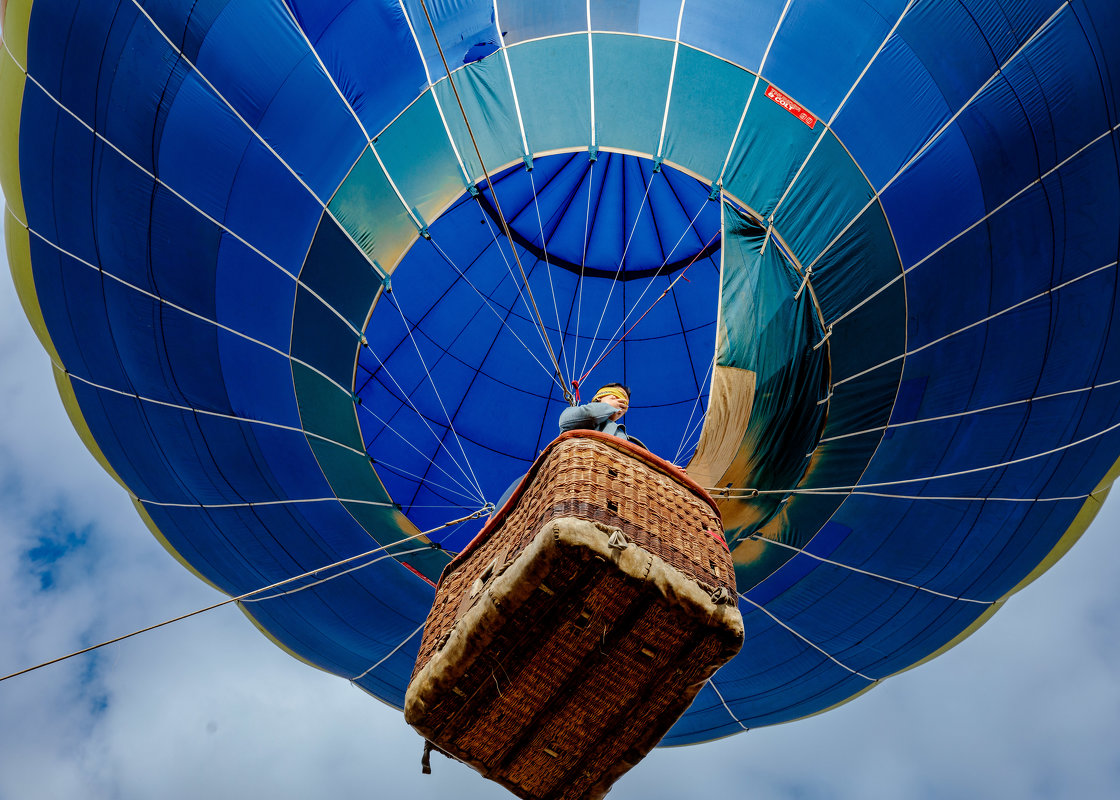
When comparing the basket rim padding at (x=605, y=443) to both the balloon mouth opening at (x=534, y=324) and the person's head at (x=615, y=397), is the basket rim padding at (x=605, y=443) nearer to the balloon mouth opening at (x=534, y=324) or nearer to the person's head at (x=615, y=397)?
the person's head at (x=615, y=397)

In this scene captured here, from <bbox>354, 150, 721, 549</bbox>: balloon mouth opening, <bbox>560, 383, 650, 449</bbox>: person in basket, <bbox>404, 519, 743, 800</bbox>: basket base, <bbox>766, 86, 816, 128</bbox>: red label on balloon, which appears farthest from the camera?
<bbox>354, 150, 721, 549</bbox>: balloon mouth opening

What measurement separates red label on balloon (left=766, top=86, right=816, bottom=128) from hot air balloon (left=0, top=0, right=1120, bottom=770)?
11 mm

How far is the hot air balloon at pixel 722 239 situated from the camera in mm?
3473

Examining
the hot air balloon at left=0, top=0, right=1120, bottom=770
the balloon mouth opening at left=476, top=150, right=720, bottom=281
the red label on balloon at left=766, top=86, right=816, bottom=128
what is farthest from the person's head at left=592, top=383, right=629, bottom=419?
the balloon mouth opening at left=476, top=150, right=720, bottom=281

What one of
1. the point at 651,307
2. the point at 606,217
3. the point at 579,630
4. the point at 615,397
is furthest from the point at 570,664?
the point at 606,217

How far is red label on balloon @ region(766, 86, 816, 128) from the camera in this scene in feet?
11.9

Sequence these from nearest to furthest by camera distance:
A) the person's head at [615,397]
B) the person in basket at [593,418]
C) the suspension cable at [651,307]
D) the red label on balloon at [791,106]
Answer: the person in basket at [593,418], the person's head at [615,397], the red label on balloon at [791,106], the suspension cable at [651,307]

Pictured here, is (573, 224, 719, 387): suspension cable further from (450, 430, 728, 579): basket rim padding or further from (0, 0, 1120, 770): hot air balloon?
(450, 430, 728, 579): basket rim padding

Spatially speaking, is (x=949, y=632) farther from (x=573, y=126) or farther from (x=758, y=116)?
(x=573, y=126)

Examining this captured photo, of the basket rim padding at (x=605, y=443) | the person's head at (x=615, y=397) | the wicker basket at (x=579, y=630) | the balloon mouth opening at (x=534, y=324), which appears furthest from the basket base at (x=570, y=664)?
the balloon mouth opening at (x=534, y=324)

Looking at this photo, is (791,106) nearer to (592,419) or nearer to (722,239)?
(722,239)

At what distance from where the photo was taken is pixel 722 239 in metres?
3.82

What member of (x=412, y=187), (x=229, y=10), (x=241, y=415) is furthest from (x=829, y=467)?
(x=229, y=10)

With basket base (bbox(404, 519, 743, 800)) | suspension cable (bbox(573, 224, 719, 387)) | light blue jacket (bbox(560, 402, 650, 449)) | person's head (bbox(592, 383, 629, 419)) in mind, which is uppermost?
suspension cable (bbox(573, 224, 719, 387))
